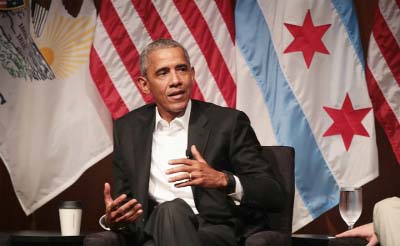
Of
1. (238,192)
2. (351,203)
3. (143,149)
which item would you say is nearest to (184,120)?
(143,149)

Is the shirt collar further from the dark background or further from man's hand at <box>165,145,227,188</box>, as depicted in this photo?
the dark background

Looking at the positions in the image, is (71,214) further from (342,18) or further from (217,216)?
(342,18)

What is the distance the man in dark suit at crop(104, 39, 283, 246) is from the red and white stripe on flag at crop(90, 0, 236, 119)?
0.69m

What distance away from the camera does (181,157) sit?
3289mm

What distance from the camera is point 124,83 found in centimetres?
420

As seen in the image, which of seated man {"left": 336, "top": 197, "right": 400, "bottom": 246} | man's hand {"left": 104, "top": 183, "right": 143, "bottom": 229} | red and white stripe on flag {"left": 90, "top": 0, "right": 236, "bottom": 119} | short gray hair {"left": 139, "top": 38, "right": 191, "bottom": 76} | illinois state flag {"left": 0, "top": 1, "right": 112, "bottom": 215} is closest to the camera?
seated man {"left": 336, "top": 197, "right": 400, "bottom": 246}

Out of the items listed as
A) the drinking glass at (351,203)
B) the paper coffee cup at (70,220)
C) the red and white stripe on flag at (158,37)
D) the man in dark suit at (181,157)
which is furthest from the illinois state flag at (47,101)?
the drinking glass at (351,203)

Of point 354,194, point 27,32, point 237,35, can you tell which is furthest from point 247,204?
point 27,32

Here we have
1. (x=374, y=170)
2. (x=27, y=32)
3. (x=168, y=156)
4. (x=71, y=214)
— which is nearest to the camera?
(x=168, y=156)

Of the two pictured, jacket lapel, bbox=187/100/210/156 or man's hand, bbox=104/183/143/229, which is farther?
jacket lapel, bbox=187/100/210/156

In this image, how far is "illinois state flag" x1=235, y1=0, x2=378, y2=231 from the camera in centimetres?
398

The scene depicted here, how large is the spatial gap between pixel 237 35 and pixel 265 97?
1.35 feet

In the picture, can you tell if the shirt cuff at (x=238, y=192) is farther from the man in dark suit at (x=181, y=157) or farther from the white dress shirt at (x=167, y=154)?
the white dress shirt at (x=167, y=154)

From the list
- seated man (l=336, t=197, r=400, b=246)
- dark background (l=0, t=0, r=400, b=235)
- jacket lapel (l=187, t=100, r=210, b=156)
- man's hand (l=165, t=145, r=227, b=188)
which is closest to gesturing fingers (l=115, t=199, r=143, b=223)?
man's hand (l=165, t=145, r=227, b=188)
